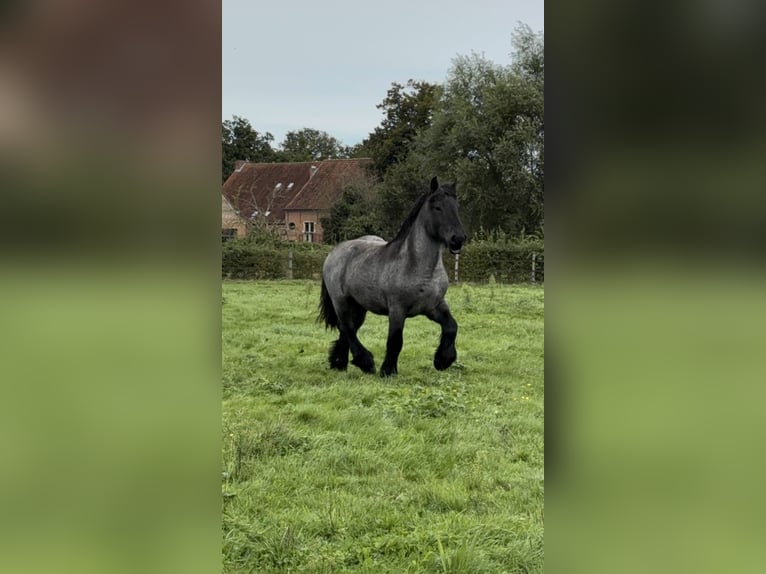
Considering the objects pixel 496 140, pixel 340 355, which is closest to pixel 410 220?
pixel 340 355

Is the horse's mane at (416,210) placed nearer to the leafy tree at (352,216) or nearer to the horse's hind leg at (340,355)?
the horse's hind leg at (340,355)

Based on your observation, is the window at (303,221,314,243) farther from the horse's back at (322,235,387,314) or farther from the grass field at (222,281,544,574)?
the horse's back at (322,235,387,314)

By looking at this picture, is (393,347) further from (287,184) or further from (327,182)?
(287,184)

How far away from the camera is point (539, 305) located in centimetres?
1074

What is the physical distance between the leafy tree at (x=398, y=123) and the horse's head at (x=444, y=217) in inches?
772

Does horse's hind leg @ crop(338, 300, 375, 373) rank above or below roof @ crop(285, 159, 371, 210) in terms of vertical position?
below

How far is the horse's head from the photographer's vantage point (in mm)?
5719

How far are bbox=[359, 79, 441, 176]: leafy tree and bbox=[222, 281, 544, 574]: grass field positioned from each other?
19.2 m

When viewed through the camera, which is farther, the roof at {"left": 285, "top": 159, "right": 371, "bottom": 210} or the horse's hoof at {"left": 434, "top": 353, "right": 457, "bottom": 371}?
the roof at {"left": 285, "top": 159, "right": 371, "bottom": 210}

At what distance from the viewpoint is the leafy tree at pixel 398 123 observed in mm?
25578

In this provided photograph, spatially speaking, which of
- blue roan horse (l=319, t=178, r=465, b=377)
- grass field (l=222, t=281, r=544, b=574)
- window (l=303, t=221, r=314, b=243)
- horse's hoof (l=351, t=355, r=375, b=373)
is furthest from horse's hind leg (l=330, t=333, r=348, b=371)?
window (l=303, t=221, r=314, b=243)
